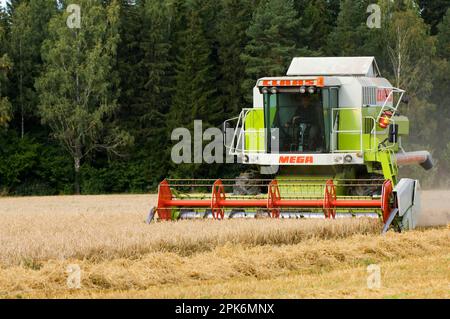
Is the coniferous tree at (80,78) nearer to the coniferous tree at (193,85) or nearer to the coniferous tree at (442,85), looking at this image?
the coniferous tree at (193,85)

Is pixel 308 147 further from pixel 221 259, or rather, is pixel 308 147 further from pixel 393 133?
pixel 221 259

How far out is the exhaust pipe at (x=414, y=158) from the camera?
17.9 meters

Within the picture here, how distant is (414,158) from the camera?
18844 millimetres

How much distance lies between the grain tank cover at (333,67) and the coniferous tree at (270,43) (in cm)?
2023

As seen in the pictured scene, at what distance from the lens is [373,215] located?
1445 centimetres

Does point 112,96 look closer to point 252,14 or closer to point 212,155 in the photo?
point 212,155

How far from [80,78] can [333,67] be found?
68.0 ft

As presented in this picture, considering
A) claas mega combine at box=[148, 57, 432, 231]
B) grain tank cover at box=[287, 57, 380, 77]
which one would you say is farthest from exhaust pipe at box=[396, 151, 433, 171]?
grain tank cover at box=[287, 57, 380, 77]

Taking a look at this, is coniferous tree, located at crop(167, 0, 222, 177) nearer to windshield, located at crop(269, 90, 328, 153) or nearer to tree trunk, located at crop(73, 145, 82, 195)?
tree trunk, located at crop(73, 145, 82, 195)

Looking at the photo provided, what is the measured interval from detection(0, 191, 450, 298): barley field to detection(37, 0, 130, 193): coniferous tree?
22488 millimetres

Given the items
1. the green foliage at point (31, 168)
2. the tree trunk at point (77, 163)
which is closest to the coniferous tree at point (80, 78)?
the tree trunk at point (77, 163)

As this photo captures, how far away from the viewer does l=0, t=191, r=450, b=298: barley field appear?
962 centimetres

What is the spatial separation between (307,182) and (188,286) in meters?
6.43

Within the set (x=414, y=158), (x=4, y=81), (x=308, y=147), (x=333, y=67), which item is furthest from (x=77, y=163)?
(x=308, y=147)
